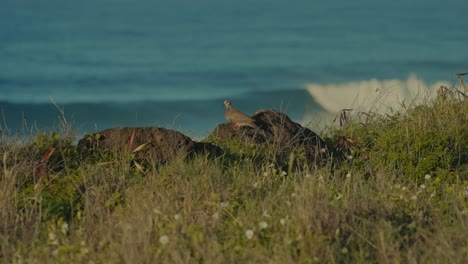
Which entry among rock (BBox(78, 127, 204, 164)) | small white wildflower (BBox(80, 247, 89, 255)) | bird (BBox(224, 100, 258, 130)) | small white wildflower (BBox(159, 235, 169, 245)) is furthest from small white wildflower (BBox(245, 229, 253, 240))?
bird (BBox(224, 100, 258, 130))

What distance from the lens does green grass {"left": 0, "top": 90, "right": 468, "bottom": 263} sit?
6.43 meters

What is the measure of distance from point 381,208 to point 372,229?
1.85 ft

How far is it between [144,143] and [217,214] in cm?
378

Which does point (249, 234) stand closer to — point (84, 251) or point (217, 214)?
point (217, 214)

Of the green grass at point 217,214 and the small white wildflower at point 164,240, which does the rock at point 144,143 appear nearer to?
the green grass at point 217,214

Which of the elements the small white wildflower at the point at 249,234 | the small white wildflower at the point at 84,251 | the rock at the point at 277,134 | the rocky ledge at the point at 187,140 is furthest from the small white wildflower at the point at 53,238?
the rock at the point at 277,134

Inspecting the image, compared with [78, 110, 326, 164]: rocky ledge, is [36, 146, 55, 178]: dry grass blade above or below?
below

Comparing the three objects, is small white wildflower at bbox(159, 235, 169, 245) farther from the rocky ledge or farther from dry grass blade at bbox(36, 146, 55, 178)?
dry grass blade at bbox(36, 146, 55, 178)

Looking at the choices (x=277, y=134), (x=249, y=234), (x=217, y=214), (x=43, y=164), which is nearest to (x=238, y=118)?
(x=277, y=134)

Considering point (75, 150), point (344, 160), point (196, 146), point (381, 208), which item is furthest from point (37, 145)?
point (381, 208)

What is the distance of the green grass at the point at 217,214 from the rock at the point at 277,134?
1.79 ft

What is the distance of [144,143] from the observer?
10.7m

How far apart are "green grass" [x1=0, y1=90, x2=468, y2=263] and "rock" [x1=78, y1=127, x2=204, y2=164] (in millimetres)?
241

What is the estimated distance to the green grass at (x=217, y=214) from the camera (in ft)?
21.1
